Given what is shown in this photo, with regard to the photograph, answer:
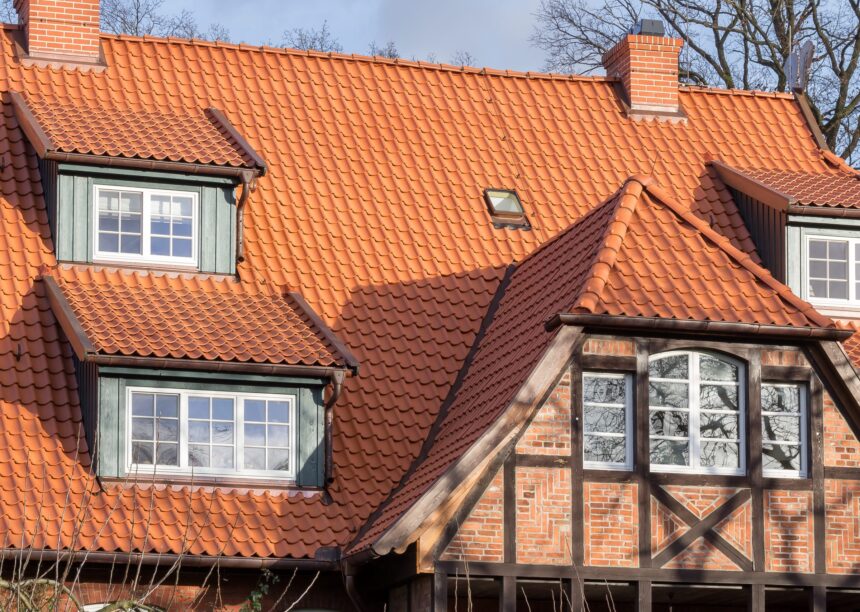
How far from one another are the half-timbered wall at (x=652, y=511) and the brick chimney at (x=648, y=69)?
8455 millimetres

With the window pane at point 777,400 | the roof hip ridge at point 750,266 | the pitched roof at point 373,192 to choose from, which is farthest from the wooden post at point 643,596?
the roof hip ridge at point 750,266

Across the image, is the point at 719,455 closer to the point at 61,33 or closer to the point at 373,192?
the point at 373,192

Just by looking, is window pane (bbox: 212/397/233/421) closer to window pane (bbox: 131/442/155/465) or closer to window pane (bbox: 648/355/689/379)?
window pane (bbox: 131/442/155/465)

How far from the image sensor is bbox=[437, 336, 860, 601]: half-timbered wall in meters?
17.3

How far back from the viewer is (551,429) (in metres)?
17.5

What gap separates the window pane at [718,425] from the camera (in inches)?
711

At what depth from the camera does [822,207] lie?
2216cm

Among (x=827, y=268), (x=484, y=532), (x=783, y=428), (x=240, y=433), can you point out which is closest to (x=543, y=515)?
(x=484, y=532)

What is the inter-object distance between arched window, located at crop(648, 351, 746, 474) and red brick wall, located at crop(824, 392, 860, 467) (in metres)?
0.86

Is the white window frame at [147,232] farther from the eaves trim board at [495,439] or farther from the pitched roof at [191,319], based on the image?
the eaves trim board at [495,439]

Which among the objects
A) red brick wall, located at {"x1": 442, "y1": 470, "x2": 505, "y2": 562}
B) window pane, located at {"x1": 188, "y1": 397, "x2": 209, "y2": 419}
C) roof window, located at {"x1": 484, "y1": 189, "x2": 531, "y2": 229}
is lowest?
red brick wall, located at {"x1": 442, "y1": 470, "x2": 505, "y2": 562}

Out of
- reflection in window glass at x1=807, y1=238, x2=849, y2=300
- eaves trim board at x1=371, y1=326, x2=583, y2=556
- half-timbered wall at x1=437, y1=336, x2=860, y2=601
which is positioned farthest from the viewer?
reflection in window glass at x1=807, y1=238, x2=849, y2=300

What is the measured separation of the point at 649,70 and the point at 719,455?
9384 millimetres

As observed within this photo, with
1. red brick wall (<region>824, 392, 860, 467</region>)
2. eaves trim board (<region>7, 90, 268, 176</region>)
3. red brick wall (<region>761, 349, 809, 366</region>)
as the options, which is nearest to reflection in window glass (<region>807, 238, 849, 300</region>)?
red brick wall (<region>761, 349, 809, 366</region>)
